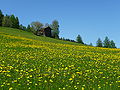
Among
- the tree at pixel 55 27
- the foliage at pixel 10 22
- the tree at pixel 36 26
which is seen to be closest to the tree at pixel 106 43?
the tree at pixel 55 27

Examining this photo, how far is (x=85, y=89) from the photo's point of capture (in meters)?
8.78

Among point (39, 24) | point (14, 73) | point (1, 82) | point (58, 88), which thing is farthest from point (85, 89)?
point (39, 24)

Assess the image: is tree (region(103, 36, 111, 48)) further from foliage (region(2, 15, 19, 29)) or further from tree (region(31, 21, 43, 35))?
foliage (region(2, 15, 19, 29))

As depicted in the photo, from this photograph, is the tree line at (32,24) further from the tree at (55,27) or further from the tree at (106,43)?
the tree at (106,43)

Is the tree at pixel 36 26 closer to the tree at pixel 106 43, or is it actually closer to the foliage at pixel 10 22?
the foliage at pixel 10 22

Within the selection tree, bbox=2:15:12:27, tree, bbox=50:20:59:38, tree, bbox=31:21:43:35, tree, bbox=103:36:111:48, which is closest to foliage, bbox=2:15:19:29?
tree, bbox=2:15:12:27

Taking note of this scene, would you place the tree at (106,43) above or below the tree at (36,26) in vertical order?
below

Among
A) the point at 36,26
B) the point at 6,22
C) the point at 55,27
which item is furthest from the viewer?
the point at 55,27

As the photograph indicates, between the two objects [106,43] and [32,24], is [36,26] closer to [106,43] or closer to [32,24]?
[32,24]

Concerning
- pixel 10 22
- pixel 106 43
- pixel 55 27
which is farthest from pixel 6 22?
pixel 106 43

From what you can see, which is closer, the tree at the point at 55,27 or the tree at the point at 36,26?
the tree at the point at 36,26

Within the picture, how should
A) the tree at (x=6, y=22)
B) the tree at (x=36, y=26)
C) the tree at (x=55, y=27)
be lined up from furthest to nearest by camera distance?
the tree at (x=55, y=27), the tree at (x=36, y=26), the tree at (x=6, y=22)

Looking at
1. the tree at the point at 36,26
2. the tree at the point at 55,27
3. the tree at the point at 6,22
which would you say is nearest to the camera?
the tree at the point at 6,22

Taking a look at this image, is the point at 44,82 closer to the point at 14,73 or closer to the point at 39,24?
the point at 14,73
